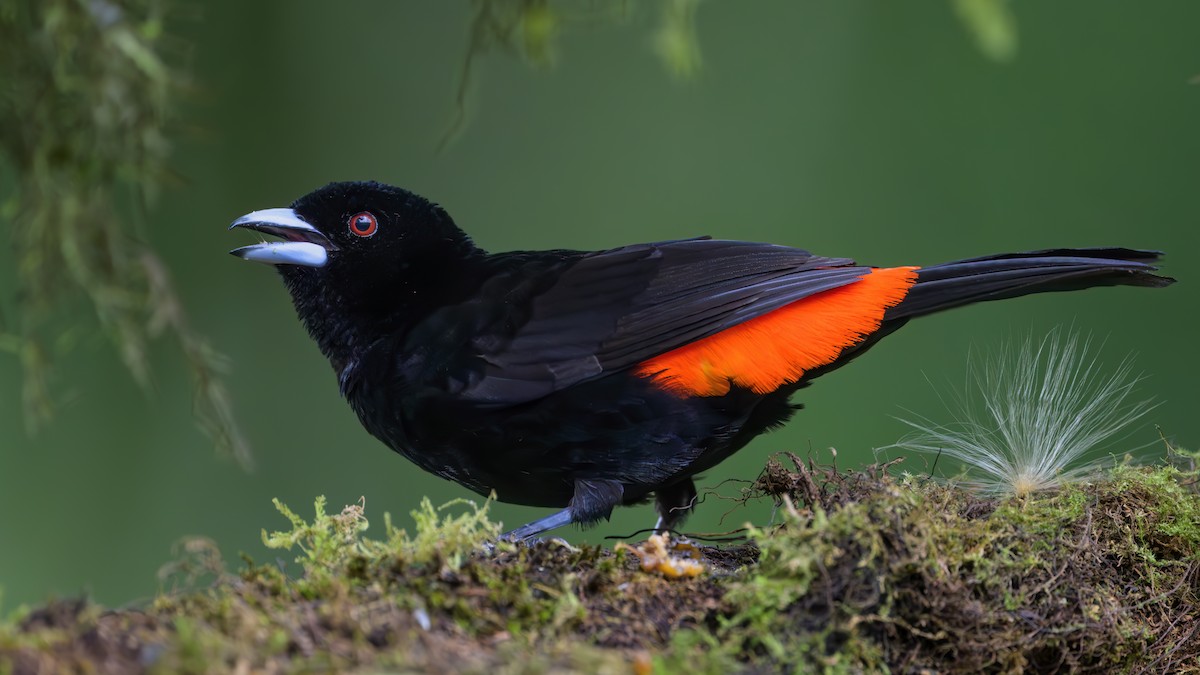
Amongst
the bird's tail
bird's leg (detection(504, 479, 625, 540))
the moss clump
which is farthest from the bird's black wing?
the moss clump

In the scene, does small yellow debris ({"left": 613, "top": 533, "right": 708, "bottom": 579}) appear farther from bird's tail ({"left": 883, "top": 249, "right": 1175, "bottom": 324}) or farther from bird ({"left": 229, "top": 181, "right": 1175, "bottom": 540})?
bird's tail ({"left": 883, "top": 249, "right": 1175, "bottom": 324})

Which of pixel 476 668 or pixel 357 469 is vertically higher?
pixel 357 469

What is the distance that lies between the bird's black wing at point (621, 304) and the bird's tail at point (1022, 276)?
193mm

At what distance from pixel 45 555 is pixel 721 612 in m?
4.33

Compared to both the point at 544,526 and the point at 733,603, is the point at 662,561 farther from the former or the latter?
the point at 544,526

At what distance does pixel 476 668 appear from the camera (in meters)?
1.21

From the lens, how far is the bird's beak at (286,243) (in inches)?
116

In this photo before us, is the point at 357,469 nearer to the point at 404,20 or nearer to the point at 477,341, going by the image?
the point at 404,20

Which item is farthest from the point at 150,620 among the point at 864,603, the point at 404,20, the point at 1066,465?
the point at 404,20

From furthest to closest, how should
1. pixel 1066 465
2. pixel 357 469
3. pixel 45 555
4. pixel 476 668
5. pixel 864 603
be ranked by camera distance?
pixel 357 469, pixel 45 555, pixel 1066 465, pixel 864 603, pixel 476 668

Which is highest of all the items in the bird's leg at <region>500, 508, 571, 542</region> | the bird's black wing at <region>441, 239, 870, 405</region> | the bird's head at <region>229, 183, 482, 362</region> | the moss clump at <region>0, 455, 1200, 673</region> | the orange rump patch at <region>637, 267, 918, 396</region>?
the bird's head at <region>229, 183, 482, 362</region>

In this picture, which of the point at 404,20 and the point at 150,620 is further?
the point at 404,20

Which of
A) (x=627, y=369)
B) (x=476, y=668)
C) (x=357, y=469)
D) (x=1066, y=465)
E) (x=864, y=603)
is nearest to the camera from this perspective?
(x=476, y=668)

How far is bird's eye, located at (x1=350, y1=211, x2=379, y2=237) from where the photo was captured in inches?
124
